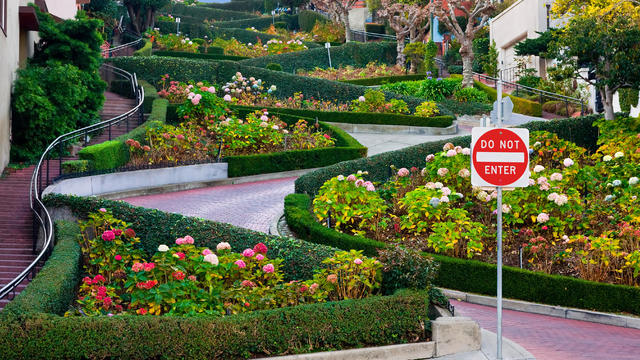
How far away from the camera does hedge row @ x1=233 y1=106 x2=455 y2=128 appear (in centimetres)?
2700

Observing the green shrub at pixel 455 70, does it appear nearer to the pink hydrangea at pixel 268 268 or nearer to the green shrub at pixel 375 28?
the green shrub at pixel 375 28

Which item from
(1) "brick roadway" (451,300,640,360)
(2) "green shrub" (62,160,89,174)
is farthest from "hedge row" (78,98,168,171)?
(1) "brick roadway" (451,300,640,360)

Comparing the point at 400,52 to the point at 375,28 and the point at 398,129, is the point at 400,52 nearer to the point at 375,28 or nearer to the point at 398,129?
the point at 375,28

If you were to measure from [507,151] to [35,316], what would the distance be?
5.38 meters

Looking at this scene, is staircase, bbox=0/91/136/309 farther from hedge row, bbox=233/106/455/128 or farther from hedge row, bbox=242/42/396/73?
hedge row, bbox=242/42/396/73

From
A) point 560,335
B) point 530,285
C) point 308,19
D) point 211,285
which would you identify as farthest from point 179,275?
point 308,19

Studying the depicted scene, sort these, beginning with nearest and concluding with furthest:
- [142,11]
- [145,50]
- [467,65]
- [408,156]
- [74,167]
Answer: [74,167], [408,156], [467,65], [145,50], [142,11]

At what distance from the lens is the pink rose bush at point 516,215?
40.3ft

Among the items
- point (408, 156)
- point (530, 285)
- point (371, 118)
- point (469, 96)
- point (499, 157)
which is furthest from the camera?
point (469, 96)

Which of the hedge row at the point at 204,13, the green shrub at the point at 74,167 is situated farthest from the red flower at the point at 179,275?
the hedge row at the point at 204,13

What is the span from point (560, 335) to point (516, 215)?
3.75m

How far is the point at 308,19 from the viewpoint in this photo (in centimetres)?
6444

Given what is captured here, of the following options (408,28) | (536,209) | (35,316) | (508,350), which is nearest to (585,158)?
(536,209)

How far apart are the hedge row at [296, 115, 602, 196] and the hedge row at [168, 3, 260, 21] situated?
48.6 m
